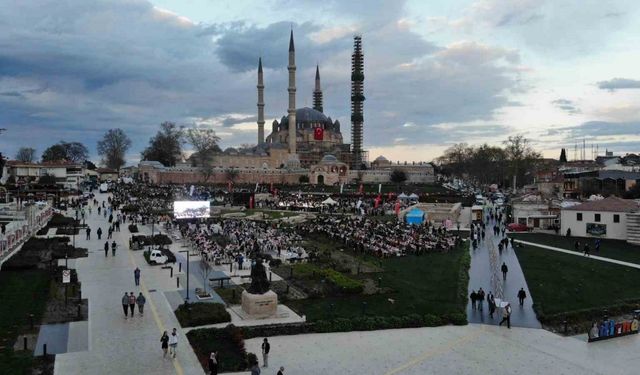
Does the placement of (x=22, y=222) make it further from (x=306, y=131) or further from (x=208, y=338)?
(x=306, y=131)

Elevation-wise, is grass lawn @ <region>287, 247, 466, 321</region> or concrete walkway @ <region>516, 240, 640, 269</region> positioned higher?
concrete walkway @ <region>516, 240, 640, 269</region>

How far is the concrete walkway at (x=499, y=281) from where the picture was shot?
15802 millimetres

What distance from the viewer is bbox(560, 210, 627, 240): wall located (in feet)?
104

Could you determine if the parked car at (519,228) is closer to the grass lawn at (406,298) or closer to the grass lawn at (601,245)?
the grass lawn at (601,245)

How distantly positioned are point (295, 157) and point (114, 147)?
3431 centimetres

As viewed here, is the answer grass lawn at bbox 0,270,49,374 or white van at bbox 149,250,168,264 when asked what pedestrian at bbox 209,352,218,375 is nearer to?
grass lawn at bbox 0,270,49,374

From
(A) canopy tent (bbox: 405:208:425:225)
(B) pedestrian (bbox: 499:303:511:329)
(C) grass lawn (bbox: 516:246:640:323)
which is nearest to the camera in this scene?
(B) pedestrian (bbox: 499:303:511:329)

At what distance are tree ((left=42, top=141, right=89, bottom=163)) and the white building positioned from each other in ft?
304

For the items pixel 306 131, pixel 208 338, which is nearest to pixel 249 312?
pixel 208 338

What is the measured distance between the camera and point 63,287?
18.3 meters

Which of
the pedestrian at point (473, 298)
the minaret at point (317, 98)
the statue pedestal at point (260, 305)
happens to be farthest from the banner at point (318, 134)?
the statue pedestal at point (260, 305)

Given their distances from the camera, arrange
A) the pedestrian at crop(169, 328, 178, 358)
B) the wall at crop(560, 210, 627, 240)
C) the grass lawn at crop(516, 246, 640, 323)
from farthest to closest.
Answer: the wall at crop(560, 210, 627, 240) < the grass lawn at crop(516, 246, 640, 323) < the pedestrian at crop(169, 328, 178, 358)

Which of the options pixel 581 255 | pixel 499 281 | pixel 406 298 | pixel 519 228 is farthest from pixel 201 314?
pixel 519 228

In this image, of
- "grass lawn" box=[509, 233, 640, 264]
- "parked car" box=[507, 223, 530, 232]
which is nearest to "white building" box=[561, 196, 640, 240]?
"grass lawn" box=[509, 233, 640, 264]
